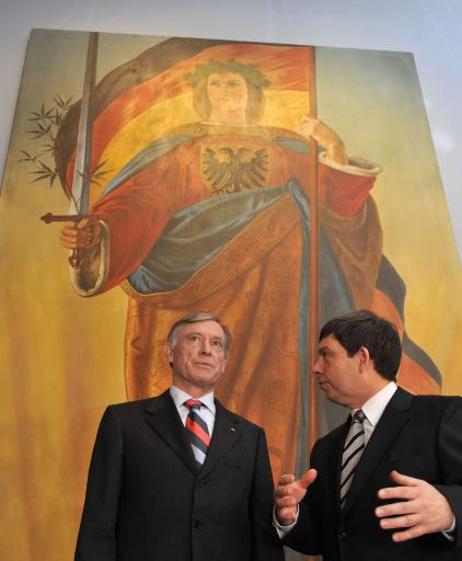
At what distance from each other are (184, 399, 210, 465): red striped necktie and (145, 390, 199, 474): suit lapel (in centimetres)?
3

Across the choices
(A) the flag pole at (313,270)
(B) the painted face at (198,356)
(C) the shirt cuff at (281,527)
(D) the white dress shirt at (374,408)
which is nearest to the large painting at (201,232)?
(A) the flag pole at (313,270)

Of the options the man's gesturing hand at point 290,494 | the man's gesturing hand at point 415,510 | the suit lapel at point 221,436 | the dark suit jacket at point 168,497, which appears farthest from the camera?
the suit lapel at point 221,436

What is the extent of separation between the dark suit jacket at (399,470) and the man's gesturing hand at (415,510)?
0.08 meters

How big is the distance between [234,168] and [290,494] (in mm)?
2885

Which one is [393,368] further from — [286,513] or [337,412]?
[337,412]

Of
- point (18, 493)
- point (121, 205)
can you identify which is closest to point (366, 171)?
point (121, 205)

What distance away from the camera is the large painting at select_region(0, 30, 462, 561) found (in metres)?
4.05

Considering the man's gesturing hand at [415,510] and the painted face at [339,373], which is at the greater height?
the painted face at [339,373]

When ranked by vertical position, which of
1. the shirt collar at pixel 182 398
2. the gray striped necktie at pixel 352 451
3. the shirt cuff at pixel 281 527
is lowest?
the shirt cuff at pixel 281 527

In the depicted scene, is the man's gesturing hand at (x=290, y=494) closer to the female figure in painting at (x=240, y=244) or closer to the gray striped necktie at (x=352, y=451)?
the gray striped necktie at (x=352, y=451)

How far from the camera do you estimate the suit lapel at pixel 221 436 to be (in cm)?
246

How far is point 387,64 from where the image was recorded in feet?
16.8

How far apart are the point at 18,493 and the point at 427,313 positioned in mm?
2599

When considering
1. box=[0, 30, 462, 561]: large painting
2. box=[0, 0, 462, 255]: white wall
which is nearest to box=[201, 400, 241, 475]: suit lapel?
box=[0, 30, 462, 561]: large painting
